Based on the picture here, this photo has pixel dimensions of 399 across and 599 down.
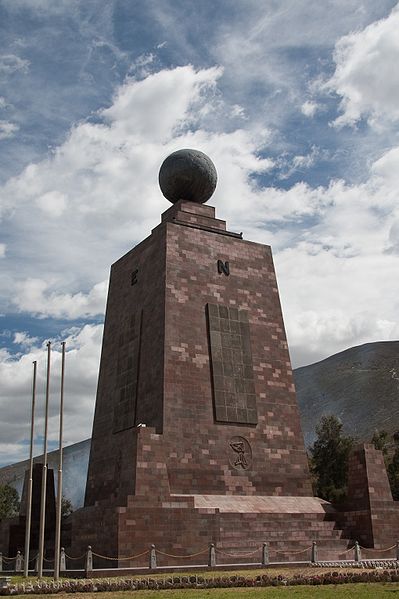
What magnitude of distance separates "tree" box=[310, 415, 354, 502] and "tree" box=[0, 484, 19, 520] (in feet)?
89.6

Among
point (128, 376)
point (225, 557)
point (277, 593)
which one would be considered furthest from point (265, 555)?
point (128, 376)

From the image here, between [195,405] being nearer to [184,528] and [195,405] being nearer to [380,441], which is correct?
[184,528]

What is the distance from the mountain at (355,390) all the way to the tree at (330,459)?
65.1 meters

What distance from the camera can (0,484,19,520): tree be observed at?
58088mm

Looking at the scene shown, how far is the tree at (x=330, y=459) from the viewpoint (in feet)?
145

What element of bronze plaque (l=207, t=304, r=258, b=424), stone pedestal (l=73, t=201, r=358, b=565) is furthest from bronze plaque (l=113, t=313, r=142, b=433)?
bronze plaque (l=207, t=304, r=258, b=424)

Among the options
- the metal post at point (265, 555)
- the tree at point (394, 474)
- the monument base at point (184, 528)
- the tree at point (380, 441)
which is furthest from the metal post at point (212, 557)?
the tree at point (380, 441)

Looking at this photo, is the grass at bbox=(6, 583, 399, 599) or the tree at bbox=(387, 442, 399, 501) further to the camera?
the tree at bbox=(387, 442, 399, 501)

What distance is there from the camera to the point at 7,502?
6084 cm

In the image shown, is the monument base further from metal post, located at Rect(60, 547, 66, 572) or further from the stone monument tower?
metal post, located at Rect(60, 547, 66, 572)

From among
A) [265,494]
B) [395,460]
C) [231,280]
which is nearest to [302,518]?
[265,494]

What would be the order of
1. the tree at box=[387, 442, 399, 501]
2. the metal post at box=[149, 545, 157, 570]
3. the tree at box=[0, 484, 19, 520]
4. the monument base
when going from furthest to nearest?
the tree at box=[0, 484, 19, 520] < the tree at box=[387, 442, 399, 501] < the monument base < the metal post at box=[149, 545, 157, 570]

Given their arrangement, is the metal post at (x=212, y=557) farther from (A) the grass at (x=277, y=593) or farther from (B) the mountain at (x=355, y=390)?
(B) the mountain at (x=355, y=390)

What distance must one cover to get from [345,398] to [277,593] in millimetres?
131350
